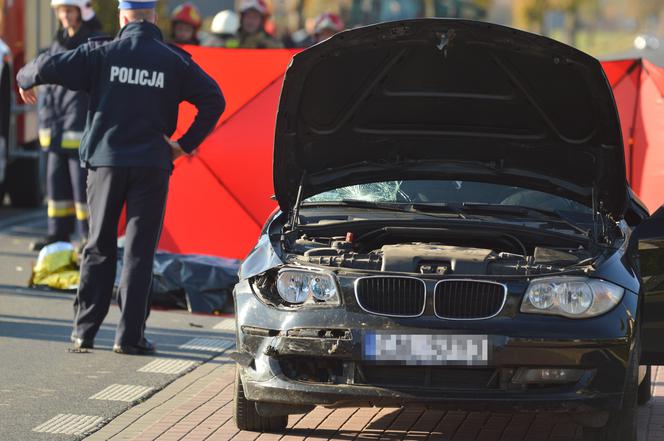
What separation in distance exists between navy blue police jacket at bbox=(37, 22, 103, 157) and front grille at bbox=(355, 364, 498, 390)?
6.63 m

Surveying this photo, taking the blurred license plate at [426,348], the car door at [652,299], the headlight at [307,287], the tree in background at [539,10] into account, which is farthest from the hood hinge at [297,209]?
the tree in background at [539,10]

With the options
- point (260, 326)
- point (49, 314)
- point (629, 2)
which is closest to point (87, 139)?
point (49, 314)

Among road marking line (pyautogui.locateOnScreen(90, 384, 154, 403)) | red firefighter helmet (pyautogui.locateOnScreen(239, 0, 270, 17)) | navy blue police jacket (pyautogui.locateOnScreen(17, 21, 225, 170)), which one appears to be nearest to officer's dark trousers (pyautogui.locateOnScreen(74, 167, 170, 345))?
navy blue police jacket (pyautogui.locateOnScreen(17, 21, 225, 170))

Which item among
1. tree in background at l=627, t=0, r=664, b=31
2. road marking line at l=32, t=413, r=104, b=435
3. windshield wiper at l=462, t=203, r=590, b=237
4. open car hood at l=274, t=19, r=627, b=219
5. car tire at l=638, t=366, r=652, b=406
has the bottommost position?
tree in background at l=627, t=0, r=664, b=31

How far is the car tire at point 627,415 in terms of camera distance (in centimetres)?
592

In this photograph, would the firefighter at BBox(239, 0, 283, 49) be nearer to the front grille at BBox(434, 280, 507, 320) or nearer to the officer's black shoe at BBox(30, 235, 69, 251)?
the officer's black shoe at BBox(30, 235, 69, 251)

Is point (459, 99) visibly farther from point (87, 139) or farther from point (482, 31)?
point (87, 139)

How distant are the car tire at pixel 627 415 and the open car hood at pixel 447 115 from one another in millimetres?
958

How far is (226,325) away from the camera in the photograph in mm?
9727

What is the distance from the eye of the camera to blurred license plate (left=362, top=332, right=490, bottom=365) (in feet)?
19.0

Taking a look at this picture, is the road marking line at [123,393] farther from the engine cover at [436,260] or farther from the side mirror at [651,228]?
the side mirror at [651,228]

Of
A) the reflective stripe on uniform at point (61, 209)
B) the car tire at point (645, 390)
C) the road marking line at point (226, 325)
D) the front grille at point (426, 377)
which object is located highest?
the front grille at point (426, 377)

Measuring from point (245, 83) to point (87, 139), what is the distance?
11.3 ft

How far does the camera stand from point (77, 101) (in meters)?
12.2
